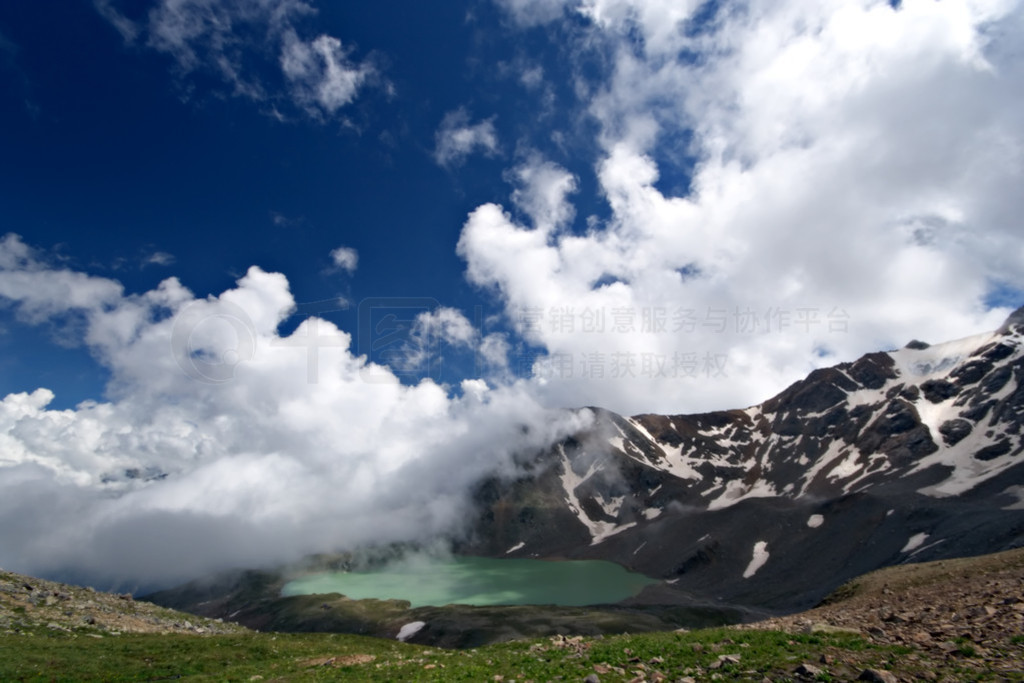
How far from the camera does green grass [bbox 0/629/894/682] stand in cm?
2105

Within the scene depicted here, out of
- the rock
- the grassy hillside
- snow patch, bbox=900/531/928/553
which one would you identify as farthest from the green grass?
snow patch, bbox=900/531/928/553

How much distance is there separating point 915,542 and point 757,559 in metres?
58.8

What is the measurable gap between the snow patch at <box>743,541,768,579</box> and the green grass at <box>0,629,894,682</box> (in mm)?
172982

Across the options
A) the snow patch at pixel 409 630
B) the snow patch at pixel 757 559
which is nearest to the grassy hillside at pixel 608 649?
the snow patch at pixel 409 630

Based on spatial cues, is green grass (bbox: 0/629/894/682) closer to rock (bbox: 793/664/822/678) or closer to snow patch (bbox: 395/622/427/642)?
rock (bbox: 793/664/822/678)

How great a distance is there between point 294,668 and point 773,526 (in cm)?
20684

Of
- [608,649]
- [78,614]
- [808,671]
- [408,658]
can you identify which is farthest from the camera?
[78,614]

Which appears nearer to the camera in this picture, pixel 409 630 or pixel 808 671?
pixel 808 671

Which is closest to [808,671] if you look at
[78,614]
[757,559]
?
[78,614]

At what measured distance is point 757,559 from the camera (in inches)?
7165

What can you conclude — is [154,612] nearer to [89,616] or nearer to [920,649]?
[89,616]

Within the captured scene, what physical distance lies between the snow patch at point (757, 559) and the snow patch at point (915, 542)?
173ft

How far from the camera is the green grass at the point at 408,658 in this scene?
69.1ft

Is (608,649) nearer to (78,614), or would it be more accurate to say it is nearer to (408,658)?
(408,658)
